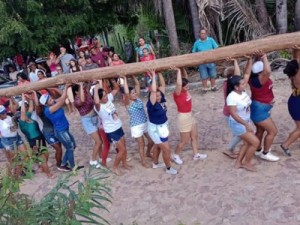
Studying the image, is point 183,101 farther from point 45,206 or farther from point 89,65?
point 89,65

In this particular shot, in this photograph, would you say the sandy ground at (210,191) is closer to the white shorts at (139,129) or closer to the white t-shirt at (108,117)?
the white shorts at (139,129)

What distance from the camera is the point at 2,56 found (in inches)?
469

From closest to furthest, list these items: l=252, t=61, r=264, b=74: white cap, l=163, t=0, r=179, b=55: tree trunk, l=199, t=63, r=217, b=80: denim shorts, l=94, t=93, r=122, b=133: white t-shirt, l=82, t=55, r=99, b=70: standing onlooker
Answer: l=252, t=61, r=264, b=74: white cap
l=94, t=93, r=122, b=133: white t-shirt
l=199, t=63, r=217, b=80: denim shorts
l=82, t=55, r=99, b=70: standing onlooker
l=163, t=0, r=179, b=55: tree trunk

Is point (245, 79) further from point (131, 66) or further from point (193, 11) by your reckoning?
point (193, 11)

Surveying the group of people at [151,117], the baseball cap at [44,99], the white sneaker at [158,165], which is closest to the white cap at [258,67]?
the group of people at [151,117]

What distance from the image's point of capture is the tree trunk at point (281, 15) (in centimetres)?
1141

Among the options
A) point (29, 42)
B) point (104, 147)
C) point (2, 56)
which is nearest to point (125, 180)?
point (104, 147)

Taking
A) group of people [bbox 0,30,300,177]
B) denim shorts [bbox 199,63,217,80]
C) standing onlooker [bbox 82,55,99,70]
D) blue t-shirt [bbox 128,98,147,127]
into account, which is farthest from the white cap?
standing onlooker [bbox 82,55,99,70]

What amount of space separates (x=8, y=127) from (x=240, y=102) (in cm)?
374

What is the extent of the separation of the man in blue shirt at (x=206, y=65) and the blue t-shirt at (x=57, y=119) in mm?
3988

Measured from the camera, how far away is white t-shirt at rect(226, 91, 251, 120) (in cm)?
611

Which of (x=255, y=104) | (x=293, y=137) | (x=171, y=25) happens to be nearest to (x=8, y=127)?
(x=255, y=104)

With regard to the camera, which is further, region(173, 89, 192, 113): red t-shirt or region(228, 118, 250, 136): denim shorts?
region(173, 89, 192, 113): red t-shirt

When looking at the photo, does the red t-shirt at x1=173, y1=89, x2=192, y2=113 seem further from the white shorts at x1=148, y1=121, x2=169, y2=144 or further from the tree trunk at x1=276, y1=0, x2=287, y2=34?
the tree trunk at x1=276, y1=0, x2=287, y2=34
